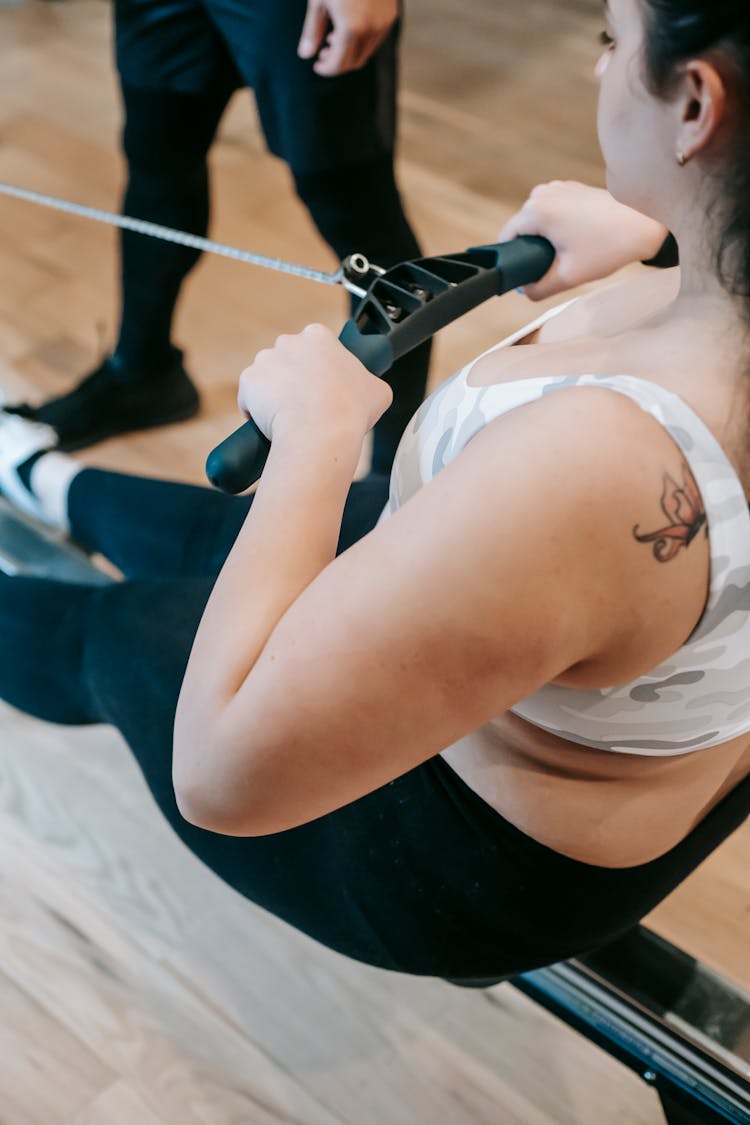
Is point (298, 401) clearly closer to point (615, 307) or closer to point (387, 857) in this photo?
point (615, 307)

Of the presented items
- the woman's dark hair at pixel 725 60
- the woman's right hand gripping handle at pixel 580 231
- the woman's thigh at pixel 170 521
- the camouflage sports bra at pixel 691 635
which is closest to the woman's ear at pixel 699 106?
the woman's dark hair at pixel 725 60

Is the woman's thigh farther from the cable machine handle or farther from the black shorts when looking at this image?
the black shorts

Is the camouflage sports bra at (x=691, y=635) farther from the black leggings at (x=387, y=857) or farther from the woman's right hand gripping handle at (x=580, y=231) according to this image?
the woman's right hand gripping handle at (x=580, y=231)

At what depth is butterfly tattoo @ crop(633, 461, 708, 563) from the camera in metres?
0.58

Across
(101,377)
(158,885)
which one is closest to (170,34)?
(101,377)

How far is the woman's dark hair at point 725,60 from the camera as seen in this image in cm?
55

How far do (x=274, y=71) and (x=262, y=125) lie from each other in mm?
99

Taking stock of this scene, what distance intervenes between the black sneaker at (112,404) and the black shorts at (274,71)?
0.49 metres

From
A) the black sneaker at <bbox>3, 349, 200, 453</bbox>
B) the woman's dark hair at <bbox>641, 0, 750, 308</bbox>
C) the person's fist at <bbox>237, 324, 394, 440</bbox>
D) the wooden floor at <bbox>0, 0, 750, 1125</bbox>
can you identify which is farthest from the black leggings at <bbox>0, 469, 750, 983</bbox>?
the black sneaker at <bbox>3, 349, 200, 453</bbox>

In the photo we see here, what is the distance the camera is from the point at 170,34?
1.47m

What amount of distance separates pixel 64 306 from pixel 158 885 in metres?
1.25

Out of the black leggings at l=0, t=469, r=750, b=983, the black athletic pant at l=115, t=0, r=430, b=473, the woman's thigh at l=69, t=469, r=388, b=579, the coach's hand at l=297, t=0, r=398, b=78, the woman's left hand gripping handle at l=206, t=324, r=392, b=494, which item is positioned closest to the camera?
the woman's left hand gripping handle at l=206, t=324, r=392, b=494

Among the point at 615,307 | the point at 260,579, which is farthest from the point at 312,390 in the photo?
the point at 615,307

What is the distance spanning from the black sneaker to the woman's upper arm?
4.30 feet
